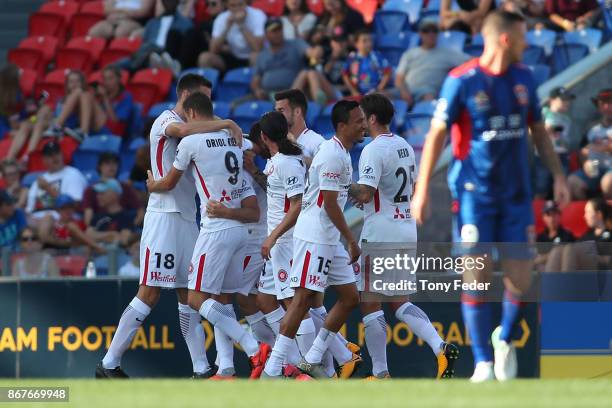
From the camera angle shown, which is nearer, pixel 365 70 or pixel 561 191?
pixel 561 191

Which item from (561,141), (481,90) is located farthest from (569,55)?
(481,90)

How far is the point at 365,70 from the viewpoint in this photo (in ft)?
58.9

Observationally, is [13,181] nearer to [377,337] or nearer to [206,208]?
[206,208]

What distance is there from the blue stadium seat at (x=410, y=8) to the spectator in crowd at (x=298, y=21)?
958mm

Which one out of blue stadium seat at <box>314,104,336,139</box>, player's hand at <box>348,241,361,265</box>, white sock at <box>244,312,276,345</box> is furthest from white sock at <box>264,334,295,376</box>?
blue stadium seat at <box>314,104,336,139</box>

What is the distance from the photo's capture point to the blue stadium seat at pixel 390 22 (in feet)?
62.0

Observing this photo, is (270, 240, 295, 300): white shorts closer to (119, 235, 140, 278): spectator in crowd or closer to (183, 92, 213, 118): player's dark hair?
(183, 92, 213, 118): player's dark hair

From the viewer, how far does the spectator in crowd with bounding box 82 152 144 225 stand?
16.7 meters

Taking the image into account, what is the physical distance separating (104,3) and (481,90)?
43.3 feet

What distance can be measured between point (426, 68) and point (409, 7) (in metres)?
1.69

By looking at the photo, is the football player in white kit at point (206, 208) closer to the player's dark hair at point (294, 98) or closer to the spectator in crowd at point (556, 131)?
the player's dark hair at point (294, 98)

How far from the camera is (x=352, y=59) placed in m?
18.1

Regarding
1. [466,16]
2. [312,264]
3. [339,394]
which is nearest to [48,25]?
[466,16]

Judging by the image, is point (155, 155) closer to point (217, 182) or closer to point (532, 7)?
point (217, 182)
